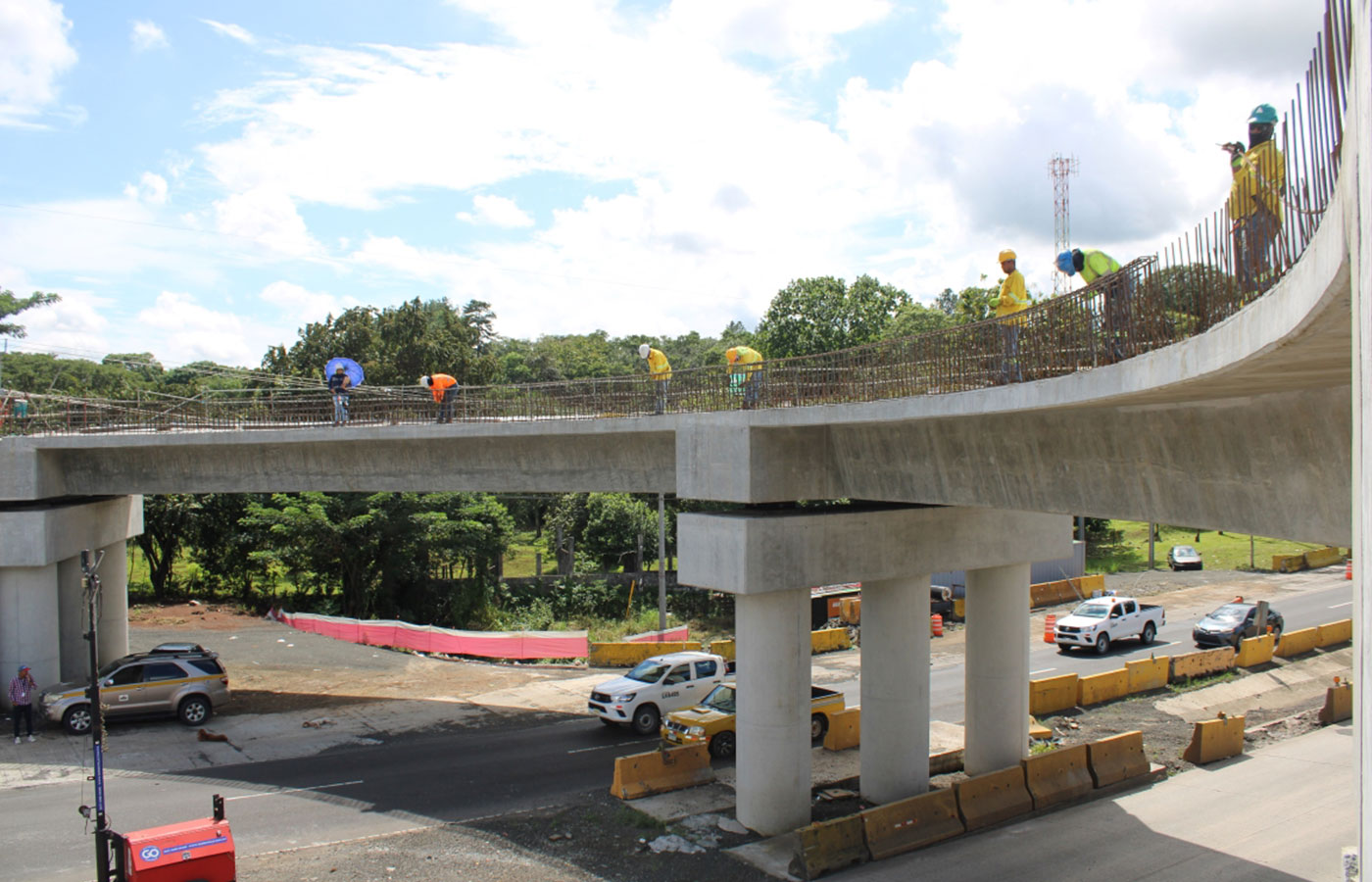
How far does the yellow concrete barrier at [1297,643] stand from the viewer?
93.9 feet

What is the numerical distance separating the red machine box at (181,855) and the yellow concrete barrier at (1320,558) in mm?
50648

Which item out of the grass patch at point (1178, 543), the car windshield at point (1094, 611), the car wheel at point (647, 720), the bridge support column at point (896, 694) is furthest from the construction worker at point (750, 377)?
the grass patch at point (1178, 543)

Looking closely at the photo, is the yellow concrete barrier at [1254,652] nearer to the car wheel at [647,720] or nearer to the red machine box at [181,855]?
the car wheel at [647,720]

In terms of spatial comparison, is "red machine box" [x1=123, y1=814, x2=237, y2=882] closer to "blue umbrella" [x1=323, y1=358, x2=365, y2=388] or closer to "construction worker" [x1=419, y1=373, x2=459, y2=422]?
"construction worker" [x1=419, y1=373, x2=459, y2=422]

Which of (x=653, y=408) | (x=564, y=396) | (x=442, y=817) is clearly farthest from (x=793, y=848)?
(x=564, y=396)

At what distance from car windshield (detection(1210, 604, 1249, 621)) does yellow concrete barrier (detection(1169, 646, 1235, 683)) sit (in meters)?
3.88

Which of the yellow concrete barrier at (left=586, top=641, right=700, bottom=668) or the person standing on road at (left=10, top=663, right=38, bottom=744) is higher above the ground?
the person standing on road at (left=10, top=663, right=38, bottom=744)

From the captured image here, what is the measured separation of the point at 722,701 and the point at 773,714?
536cm

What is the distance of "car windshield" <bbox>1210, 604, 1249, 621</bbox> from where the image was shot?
30.8 m

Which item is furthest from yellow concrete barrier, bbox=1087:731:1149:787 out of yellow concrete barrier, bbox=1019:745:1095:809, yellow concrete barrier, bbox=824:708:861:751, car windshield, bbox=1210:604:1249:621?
car windshield, bbox=1210:604:1249:621

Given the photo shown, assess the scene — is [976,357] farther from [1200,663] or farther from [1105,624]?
[1105,624]

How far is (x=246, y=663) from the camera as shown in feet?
94.7

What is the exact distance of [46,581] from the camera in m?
22.5

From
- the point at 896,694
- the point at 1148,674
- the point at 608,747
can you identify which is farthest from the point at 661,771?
the point at 1148,674
